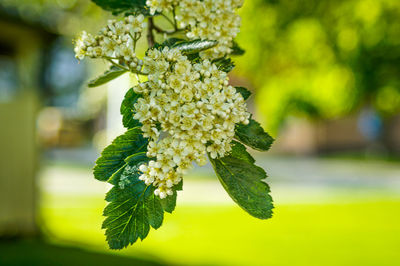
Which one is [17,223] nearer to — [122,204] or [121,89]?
[121,89]

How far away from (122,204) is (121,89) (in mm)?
6603

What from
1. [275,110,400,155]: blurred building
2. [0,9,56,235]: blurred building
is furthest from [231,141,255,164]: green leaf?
[275,110,400,155]: blurred building

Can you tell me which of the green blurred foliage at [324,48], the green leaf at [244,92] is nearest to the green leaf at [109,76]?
the green leaf at [244,92]

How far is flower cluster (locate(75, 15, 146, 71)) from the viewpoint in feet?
3.19

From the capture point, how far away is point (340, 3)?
5.01 meters

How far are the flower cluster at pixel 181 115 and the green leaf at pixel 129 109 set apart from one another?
69 mm

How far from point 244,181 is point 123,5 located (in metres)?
0.60

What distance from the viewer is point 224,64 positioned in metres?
1.04

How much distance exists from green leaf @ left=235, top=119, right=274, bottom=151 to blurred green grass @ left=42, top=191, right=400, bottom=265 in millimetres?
4312

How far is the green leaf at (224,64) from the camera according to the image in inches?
40.0

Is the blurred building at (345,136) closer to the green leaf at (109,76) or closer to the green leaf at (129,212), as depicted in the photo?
the green leaf at (109,76)

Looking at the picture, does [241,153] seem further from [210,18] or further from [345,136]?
[345,136]

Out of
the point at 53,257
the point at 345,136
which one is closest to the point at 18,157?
the point at 53,257

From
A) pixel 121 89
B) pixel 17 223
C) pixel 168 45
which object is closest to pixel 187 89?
pixel 168 45
